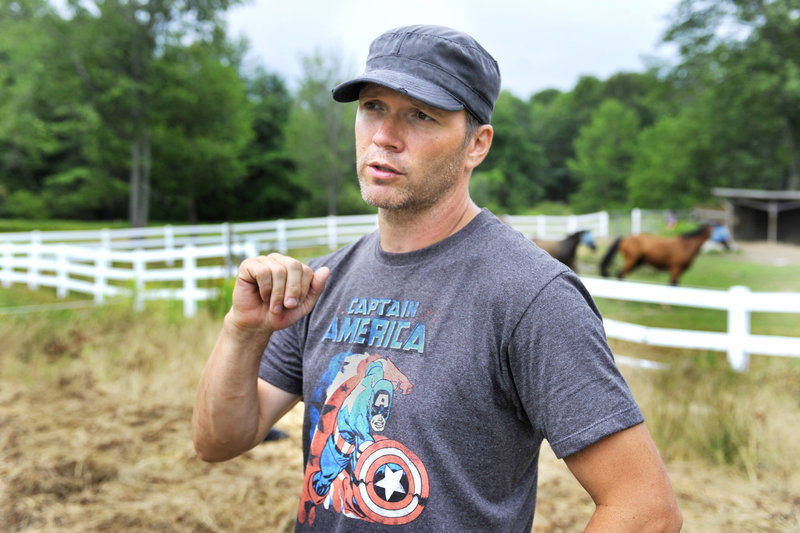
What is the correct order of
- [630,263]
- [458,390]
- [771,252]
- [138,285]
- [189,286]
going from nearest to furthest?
[458,390]
[138,285]
[189,286]
[630,263]
[771,252]

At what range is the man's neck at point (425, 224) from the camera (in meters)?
1.34

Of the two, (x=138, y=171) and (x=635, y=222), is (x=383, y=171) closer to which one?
(x=138, y=171)

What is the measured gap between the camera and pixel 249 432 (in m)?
1.53

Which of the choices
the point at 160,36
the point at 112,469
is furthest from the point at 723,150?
the point at 112,469

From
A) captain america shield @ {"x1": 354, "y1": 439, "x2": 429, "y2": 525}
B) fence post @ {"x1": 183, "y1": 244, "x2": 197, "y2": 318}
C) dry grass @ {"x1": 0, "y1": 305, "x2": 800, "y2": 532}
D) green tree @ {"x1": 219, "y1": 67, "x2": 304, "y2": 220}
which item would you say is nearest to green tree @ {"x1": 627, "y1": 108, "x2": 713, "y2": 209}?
green tree @ {"x1": 219, "y1": 67, "x2": 304, "y2": 220}

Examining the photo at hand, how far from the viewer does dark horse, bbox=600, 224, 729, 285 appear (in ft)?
34.1

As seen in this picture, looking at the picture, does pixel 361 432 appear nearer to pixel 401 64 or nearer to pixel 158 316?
pixel 401 64

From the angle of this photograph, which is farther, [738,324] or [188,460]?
[738,324]

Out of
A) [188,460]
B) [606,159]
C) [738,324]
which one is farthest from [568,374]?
[606,159]

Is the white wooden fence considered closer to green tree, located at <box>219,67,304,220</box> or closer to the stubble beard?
the stubble beard

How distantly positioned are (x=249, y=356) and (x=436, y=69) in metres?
0.74

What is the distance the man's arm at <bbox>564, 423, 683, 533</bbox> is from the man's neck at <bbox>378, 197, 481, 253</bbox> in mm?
529

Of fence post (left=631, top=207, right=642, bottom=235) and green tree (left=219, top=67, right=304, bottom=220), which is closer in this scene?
fence post (left=631, top=207, right=642, bottom=235)

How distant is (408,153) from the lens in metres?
1.28
